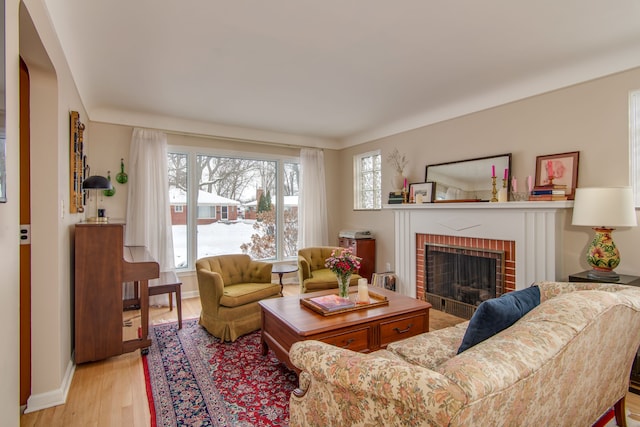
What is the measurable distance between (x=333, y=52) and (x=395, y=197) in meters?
2.38

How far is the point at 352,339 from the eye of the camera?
232 centimetres

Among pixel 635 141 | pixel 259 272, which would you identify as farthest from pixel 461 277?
pixel 259 272

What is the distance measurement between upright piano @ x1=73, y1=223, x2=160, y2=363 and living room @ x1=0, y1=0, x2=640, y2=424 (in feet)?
0.29

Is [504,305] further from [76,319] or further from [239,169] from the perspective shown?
[239,169]

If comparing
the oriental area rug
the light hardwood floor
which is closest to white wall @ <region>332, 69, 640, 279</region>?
the light hardwood floor

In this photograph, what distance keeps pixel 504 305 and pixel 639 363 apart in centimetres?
170

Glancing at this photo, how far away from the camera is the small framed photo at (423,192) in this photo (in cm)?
414

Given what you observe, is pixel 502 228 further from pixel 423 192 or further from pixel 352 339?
pixel 352 339

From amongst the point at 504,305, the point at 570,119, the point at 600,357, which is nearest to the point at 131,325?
the point at 504,305

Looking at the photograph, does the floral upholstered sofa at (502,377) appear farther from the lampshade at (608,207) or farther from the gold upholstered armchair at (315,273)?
the gold upholstered armchair at (315,273)

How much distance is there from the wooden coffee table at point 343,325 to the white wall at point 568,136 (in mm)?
1583

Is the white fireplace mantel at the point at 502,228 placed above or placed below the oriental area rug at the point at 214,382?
above

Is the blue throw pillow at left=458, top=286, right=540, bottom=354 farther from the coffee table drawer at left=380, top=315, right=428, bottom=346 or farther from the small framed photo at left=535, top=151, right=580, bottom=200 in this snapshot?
the small framed photo at left=535, top=151, right=580, bottom=200

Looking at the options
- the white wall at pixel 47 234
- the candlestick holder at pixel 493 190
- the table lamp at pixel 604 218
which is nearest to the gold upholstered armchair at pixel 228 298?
the white wall at pixel 47 234
